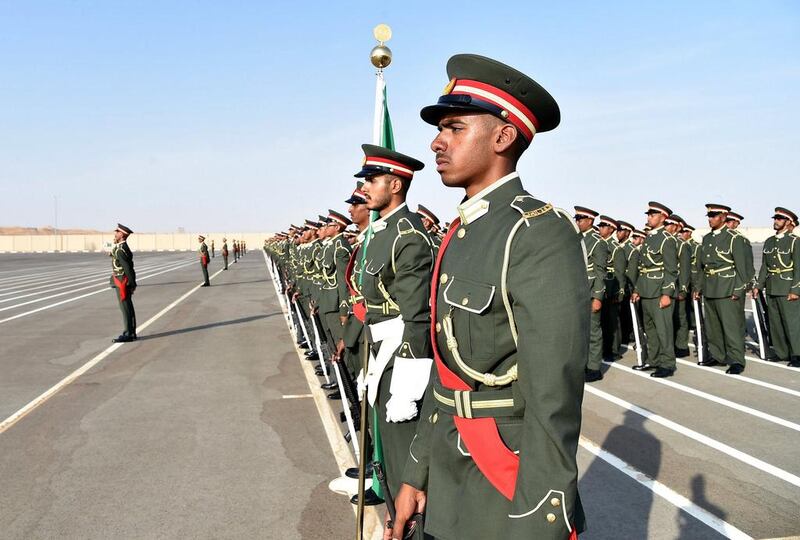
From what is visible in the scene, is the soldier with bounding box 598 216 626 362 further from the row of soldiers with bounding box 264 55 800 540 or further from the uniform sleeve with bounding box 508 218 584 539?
the uniform sleeve with bounding box 508 218 584 539

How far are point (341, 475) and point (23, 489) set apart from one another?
2.42 metres

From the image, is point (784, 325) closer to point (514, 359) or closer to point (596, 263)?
point (596, 263)

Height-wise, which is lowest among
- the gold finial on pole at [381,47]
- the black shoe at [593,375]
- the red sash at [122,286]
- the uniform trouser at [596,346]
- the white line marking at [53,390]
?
the white line marking at [53,390]

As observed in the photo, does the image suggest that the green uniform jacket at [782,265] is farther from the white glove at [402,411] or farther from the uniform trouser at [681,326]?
the white glove at [402,411]

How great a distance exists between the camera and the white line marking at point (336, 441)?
3.93m

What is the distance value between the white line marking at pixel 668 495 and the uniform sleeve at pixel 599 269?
3.69 m

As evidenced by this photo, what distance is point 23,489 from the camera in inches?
177

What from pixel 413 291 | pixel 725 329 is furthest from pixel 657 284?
pixel 413 291

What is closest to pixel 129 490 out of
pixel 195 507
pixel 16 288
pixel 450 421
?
pixel 195 507

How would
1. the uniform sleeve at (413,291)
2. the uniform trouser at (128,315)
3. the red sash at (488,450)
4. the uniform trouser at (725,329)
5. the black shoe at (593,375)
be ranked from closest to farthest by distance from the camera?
the red sash at (488,450), the uniform sleeve at (413,291), the black shoe at (593,375), the uniform trouser at (725,329), the uniform trouser at (128,315)

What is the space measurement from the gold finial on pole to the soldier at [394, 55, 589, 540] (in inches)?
105

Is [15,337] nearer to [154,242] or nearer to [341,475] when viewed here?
[341,475]

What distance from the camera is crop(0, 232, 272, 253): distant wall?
3750 inches

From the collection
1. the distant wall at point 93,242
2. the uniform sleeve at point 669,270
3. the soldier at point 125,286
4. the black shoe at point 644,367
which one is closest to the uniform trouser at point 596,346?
the black shoe at point 644,367
